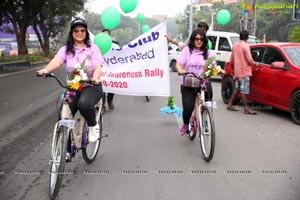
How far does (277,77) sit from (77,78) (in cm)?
494

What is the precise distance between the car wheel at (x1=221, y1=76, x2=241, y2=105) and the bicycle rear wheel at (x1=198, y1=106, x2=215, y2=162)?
431 centimetres

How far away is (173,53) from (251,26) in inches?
276

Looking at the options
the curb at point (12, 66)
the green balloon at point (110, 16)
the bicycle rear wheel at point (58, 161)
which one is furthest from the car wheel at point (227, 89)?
the curb at point (12, 66)

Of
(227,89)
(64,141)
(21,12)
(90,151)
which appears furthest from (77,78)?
(21,12)

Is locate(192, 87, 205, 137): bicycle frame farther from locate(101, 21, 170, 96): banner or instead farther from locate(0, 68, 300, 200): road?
locate(101, 21, 170, 96): banner

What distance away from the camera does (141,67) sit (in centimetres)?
759

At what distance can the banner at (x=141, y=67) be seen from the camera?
7.20 meters

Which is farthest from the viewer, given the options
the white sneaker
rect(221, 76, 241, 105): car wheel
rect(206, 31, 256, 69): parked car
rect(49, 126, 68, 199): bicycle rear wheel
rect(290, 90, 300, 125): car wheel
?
rect(206, 31, 256, 69): parked car

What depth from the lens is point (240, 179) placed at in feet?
13.8

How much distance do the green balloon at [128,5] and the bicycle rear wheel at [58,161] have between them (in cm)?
488

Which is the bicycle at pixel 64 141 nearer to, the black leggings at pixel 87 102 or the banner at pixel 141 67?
the black leggings at pixel 87 102

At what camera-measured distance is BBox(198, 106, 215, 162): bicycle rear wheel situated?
184 inches

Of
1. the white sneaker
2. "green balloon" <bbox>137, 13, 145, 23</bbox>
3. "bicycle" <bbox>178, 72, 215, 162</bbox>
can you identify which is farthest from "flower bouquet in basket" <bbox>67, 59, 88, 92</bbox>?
"green balloon" <bbox>137, 13, 145, 23</bbox>

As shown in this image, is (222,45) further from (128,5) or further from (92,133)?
(92,133)
